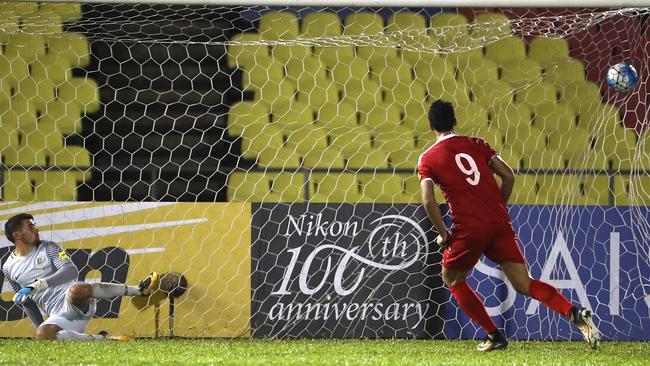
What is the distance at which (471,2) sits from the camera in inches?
284

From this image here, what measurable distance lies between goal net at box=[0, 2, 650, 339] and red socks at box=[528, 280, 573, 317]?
148cm

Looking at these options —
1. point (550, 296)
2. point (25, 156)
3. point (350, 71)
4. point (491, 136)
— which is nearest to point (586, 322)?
point (550, 296)

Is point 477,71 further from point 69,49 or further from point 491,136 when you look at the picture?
point 69,49

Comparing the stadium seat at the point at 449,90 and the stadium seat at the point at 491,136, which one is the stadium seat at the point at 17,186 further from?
the stadium seat at the point at 491,136

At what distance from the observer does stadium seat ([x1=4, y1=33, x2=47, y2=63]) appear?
8.91 meters

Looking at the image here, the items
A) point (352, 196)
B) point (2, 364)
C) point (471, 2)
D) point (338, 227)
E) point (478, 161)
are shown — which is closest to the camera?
point (2, 364)

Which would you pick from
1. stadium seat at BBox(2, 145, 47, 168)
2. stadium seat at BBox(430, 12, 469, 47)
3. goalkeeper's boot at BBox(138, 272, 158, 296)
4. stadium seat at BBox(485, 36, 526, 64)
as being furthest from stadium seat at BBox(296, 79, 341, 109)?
goalkeeper's boot at BBox(138, 272, 158, 296)

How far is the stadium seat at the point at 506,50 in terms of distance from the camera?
388 inches

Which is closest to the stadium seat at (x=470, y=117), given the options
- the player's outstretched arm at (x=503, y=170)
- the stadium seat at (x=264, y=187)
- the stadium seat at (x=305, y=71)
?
the stadium seat at (x=305, y=71)

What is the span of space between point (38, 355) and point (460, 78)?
195 inches

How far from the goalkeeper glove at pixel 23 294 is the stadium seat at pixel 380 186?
274 centimetres

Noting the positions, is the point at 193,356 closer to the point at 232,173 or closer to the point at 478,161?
the point at 478,161

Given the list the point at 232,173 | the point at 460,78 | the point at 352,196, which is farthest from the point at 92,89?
the point at 460,78

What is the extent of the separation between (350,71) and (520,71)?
4.92 feet
